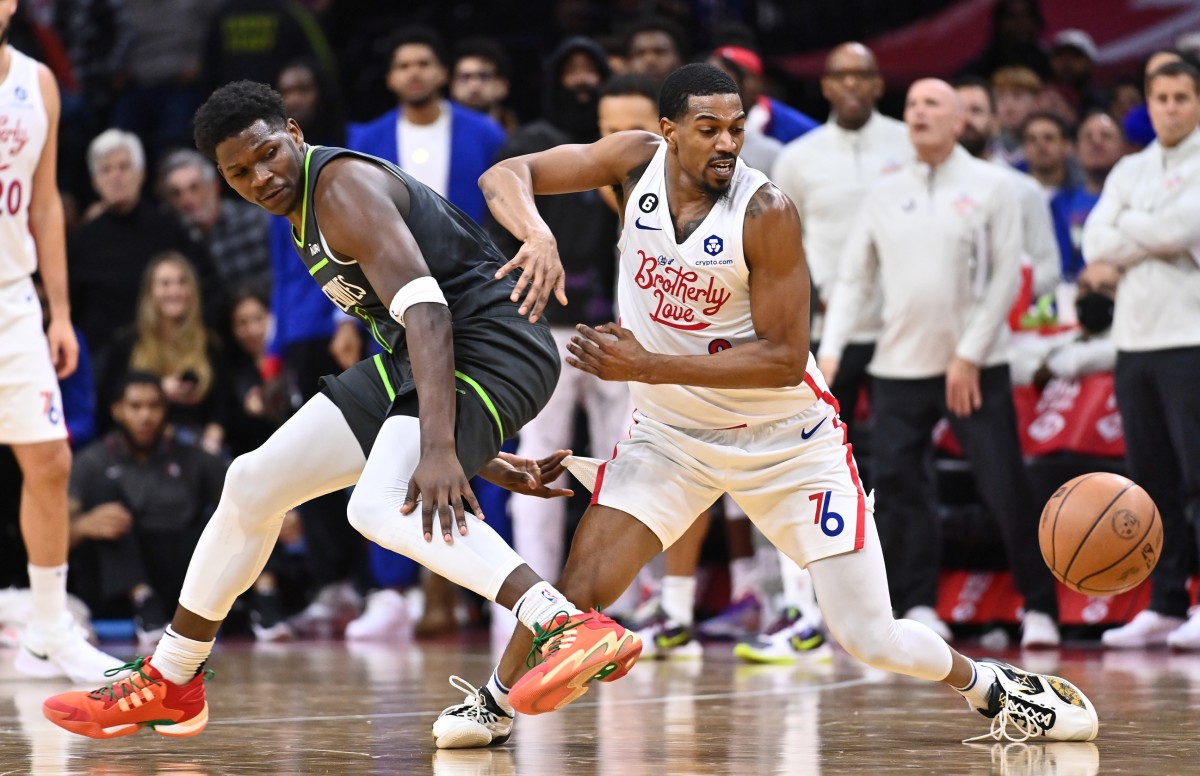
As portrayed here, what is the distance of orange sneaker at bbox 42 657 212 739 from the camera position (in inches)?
195

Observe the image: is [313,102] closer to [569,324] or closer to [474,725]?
[569,324]

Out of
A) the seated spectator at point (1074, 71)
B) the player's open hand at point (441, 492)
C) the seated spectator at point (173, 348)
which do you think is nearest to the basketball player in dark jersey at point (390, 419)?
the player's open hand at point (441, 492)

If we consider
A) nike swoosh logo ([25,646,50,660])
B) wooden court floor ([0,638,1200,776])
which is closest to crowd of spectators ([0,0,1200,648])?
wooden court floor ([0,638,1200,776])

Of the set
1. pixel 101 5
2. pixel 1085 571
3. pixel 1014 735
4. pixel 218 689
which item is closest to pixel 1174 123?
pixel 1085 571

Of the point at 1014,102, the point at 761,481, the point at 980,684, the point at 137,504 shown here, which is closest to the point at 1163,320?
the point at 1014,102

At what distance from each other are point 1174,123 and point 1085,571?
3.15 m

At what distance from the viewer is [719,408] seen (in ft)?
17.0

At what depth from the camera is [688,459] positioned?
5207mm

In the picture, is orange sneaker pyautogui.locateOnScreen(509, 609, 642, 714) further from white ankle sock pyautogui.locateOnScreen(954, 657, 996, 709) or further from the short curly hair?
the short curly hair

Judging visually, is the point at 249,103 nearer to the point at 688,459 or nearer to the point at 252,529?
the point at 252,529

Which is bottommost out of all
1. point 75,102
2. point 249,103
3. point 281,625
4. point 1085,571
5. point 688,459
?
point 281,625

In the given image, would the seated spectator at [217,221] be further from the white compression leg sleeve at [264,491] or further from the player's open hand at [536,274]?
the player's open hand at [536,274]

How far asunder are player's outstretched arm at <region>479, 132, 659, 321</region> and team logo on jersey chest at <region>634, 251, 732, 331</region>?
0.28 m

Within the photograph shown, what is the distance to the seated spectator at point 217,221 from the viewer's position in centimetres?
1101
